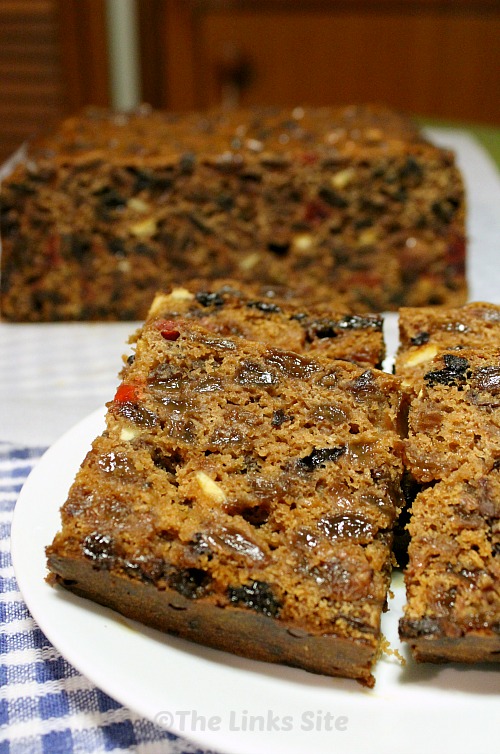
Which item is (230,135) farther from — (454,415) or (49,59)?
(49,59)

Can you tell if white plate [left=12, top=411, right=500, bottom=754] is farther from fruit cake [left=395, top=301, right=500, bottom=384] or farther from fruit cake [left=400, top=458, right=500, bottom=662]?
fruit cake [left=395, top=301, right=500, bottom=384]

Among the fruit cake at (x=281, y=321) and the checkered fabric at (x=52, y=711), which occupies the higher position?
the fruit cake at (x=281, y=321)

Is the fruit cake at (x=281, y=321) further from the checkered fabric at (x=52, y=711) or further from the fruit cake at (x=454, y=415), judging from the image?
the checkered fabric at (x=52, y=711)

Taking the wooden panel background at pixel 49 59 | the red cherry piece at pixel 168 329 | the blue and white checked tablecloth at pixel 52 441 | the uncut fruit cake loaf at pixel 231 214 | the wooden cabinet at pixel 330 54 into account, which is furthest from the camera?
the wooden cabinet at pixel 330 54

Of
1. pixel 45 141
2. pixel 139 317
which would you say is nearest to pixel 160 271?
pixel 139 317

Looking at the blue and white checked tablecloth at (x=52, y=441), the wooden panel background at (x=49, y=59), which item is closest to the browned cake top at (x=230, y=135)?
the blue and white checked tablecloth at (x=52, y=441)

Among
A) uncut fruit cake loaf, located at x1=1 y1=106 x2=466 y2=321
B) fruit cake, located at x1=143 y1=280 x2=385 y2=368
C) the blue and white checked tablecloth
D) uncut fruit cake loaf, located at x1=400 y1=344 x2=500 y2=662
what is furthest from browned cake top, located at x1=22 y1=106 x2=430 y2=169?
uncut fruit cake loaf, located at x1=400 y1=344 x2=500 y2=662
